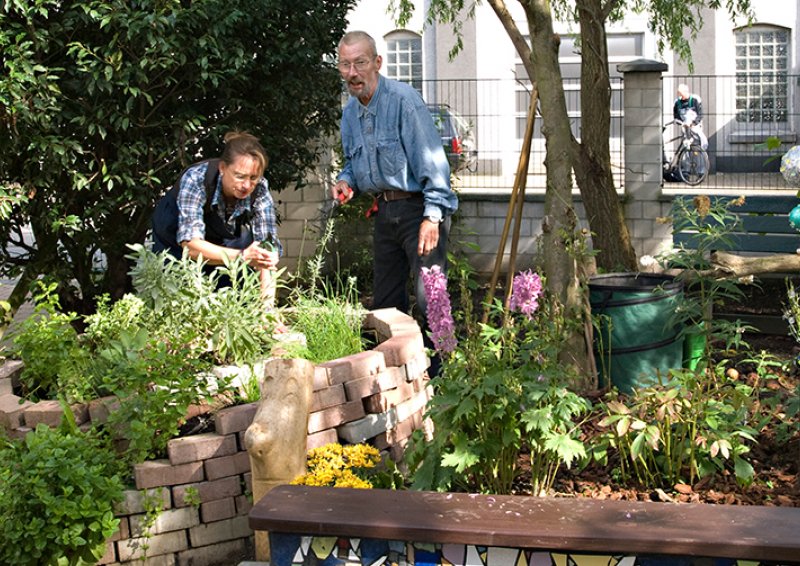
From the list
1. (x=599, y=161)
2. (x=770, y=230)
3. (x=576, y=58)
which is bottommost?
(x=770, y=230)

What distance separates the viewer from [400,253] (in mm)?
6074

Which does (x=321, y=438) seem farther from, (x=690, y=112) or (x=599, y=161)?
(x=690, y=112)

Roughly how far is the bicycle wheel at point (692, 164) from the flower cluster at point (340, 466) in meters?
14.5

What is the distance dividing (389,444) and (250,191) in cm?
145

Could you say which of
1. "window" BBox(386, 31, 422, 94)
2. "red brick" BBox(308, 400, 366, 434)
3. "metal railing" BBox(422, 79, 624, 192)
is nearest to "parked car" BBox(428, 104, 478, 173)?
"metal railing" BBox(422, 79, 624, 192)

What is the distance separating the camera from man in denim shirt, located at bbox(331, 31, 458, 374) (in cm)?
566

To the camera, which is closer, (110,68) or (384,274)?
(384,274)

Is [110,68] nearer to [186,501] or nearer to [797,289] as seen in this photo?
[186,501]

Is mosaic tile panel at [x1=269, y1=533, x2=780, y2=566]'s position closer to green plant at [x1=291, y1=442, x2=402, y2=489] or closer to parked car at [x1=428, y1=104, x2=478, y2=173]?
green plant at [x1=291, y1=442, x2=402, y2=489]

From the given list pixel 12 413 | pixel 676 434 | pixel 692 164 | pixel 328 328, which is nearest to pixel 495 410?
pixel 676 434

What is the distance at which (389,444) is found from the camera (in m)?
4.87

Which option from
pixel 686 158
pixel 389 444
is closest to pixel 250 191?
pixel 389 444

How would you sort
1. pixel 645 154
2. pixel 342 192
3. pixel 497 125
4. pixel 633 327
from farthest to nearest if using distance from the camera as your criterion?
1. pixel 497 125
2. pixel 645 154
3. pixel 633 327
4. pixel 342 192

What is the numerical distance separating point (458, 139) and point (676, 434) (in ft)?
41.3
